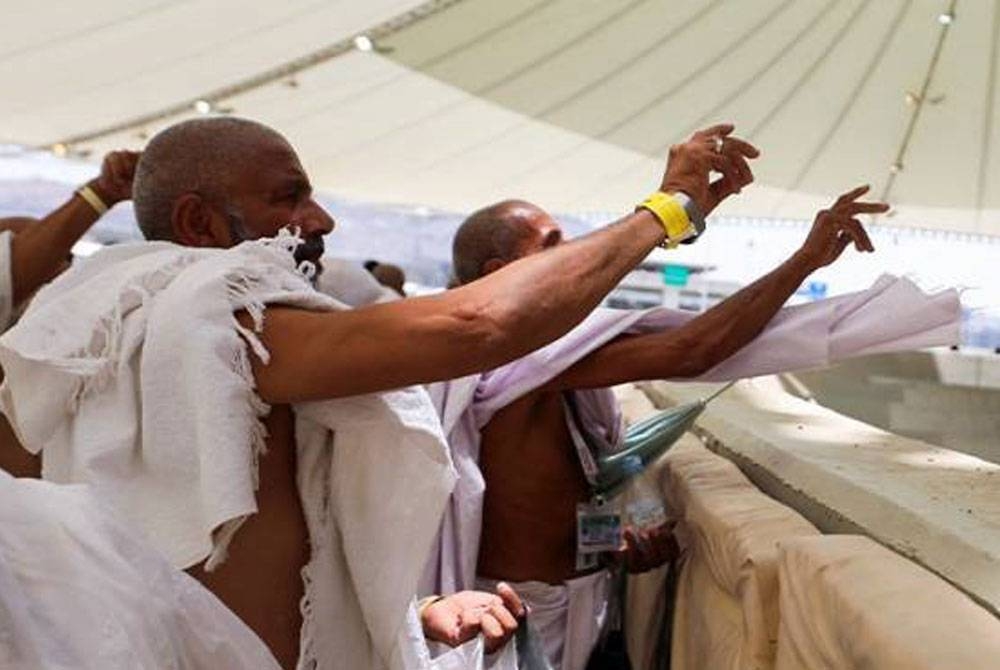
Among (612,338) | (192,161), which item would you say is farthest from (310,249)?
(612,338)

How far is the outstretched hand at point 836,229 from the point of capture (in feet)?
4.59

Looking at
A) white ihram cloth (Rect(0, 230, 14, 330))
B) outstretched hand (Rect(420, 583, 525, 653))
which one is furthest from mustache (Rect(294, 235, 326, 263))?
white ihram cloth (Rect(0, 230, 14, 330))

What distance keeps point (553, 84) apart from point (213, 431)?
5437 millimetres

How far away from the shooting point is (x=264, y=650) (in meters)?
0.81

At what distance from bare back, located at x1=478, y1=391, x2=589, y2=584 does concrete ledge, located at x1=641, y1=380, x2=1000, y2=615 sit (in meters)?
0.31

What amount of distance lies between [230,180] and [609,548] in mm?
958

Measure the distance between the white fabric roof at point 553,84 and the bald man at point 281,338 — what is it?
3745mm

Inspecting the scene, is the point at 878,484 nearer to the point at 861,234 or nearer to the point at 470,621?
the point at 861,234

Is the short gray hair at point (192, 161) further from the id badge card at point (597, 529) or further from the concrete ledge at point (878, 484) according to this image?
the id badge card at point (597, 529)

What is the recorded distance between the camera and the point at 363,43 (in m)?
5.15

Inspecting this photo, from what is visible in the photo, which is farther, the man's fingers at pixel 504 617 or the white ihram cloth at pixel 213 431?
the man's fingers at pixel 504 617

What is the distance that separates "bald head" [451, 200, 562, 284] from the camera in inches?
69.9

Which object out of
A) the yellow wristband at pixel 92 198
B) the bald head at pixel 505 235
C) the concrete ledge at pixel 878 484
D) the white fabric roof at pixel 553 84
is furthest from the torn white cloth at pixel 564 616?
the white fabric roof at pixel 553 84

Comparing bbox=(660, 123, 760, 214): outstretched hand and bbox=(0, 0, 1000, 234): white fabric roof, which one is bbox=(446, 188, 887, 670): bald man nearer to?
bbox=(660, 123, 760, 214): outstretched hand
